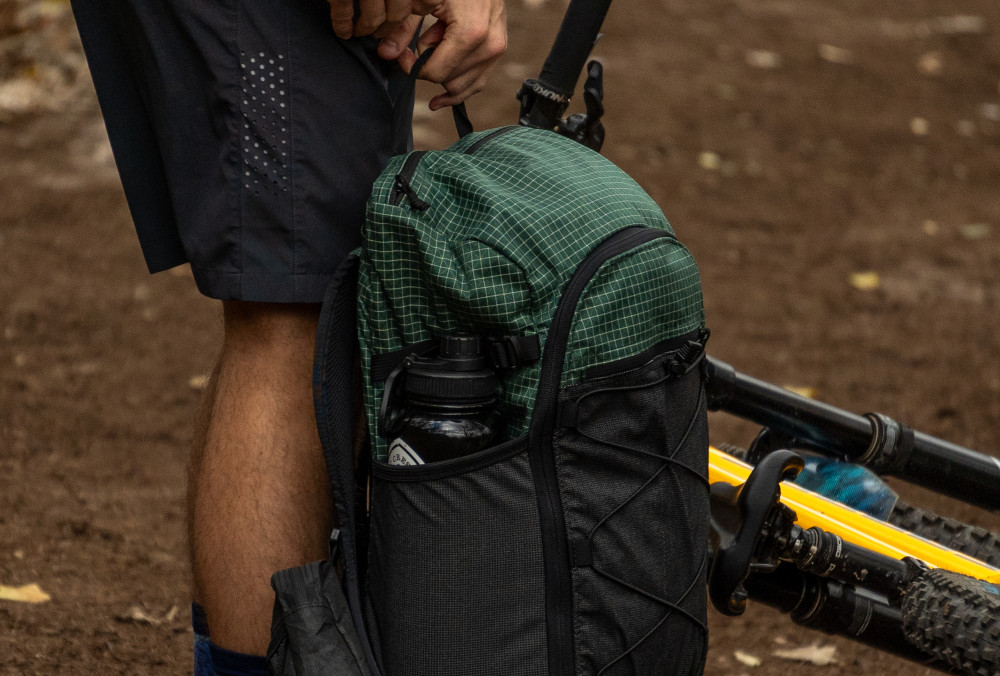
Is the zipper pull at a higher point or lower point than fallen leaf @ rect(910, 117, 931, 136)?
higher

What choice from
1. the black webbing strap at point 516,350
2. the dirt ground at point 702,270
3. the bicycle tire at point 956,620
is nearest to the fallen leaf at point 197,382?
the dirt ground at point 702,270

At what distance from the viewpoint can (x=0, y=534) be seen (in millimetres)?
2398

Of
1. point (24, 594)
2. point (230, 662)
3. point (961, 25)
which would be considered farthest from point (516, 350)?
point (961, 25)

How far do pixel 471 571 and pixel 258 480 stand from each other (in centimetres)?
35

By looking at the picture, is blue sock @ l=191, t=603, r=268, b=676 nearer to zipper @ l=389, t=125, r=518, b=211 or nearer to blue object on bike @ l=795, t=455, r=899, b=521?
zipper @ l=389, t=125, r=518, b=211

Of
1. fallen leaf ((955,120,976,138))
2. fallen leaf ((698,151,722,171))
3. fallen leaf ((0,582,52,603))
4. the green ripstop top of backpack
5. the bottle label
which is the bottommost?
fallen leaf ((955,120,976,138))

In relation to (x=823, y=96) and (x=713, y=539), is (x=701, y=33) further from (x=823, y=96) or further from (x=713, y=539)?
(x=713, y=539)

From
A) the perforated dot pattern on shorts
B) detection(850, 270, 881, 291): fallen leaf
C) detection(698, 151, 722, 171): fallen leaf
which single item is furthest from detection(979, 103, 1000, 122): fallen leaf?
the perforated dot pattern on shorts

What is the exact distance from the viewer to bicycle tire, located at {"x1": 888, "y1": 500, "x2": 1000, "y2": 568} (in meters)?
1.99

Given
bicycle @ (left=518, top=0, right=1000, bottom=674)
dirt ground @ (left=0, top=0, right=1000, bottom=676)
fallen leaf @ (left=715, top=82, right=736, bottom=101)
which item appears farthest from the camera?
fallen leaf @ (left=715, top=82, right=736, bottom=101)

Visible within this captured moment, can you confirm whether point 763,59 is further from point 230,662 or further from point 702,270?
point 230,662

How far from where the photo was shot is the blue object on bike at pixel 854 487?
1957 millimetres

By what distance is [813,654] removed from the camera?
88.7 inches

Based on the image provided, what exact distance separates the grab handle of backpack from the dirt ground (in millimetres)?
1133
